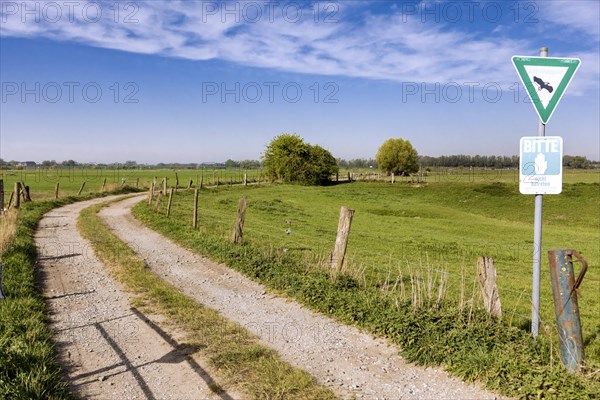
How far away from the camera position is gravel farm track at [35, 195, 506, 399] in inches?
217

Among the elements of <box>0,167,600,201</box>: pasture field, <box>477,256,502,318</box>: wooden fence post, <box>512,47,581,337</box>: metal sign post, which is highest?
<box>512,47,581,337</box>: metal sign post

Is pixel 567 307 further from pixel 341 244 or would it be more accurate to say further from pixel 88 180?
pixel 88 180

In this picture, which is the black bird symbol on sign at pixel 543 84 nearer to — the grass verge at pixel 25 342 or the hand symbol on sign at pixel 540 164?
the hand symbol on sign at pixel 540 164

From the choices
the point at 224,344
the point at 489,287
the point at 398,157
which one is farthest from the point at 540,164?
the point at 398,157

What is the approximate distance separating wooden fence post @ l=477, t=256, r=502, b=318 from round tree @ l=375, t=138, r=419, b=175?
98372 mm

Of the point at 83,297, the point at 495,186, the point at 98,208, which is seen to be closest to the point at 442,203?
the point at 495,186

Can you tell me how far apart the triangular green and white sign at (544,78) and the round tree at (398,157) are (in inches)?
3913

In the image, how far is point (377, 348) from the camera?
675cm

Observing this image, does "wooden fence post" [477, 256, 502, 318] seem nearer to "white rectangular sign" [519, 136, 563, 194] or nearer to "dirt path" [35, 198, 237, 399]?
"white rectangular sign" [519, 136, 563, 194]

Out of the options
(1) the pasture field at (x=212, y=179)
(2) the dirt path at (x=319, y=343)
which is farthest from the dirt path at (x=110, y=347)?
(1) the pasture field at (x=212, y=179)

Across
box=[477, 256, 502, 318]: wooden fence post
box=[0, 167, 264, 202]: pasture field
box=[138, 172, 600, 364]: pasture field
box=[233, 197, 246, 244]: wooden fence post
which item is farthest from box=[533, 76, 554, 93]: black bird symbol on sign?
box=[0, 167, 264, 202]: pasture field

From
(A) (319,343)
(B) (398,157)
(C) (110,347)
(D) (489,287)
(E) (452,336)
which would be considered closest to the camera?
(E) (452,336)

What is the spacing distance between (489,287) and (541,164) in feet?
7.14

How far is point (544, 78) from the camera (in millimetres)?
5629
